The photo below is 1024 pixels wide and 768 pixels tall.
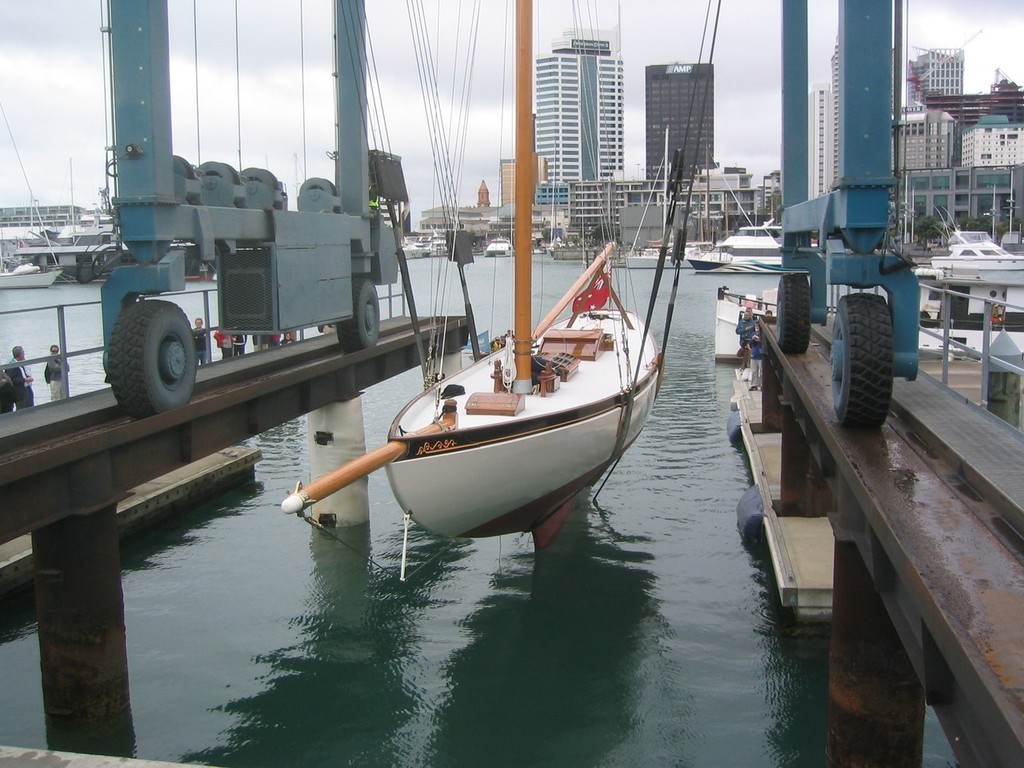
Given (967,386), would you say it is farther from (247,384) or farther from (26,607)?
(26,607)

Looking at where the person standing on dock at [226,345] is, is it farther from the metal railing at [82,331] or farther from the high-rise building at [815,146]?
the high-rise building at [815,146]

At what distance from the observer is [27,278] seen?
80500 mm

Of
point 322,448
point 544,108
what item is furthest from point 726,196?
point 322,448

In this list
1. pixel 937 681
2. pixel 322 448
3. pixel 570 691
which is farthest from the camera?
pixel 322 448

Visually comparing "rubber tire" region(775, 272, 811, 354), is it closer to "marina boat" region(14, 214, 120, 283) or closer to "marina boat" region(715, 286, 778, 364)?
"marina boat" region(715, 286, 778, 364)

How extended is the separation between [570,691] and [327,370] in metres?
5.93

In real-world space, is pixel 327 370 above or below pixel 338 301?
below

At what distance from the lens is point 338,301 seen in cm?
1449

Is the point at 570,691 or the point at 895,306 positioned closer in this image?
the point at 895,306

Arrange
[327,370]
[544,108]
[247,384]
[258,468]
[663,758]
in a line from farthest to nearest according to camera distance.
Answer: [544,108]
[258,468]
[327,370]
[247,384]
[663,758]

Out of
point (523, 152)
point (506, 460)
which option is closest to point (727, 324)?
point (523, 152)

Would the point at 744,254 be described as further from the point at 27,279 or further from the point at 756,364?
the point at 756,364

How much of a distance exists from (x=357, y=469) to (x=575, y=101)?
1735 centimetres

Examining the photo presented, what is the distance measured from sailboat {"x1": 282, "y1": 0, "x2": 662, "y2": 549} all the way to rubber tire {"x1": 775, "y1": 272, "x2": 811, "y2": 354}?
2263 mm
